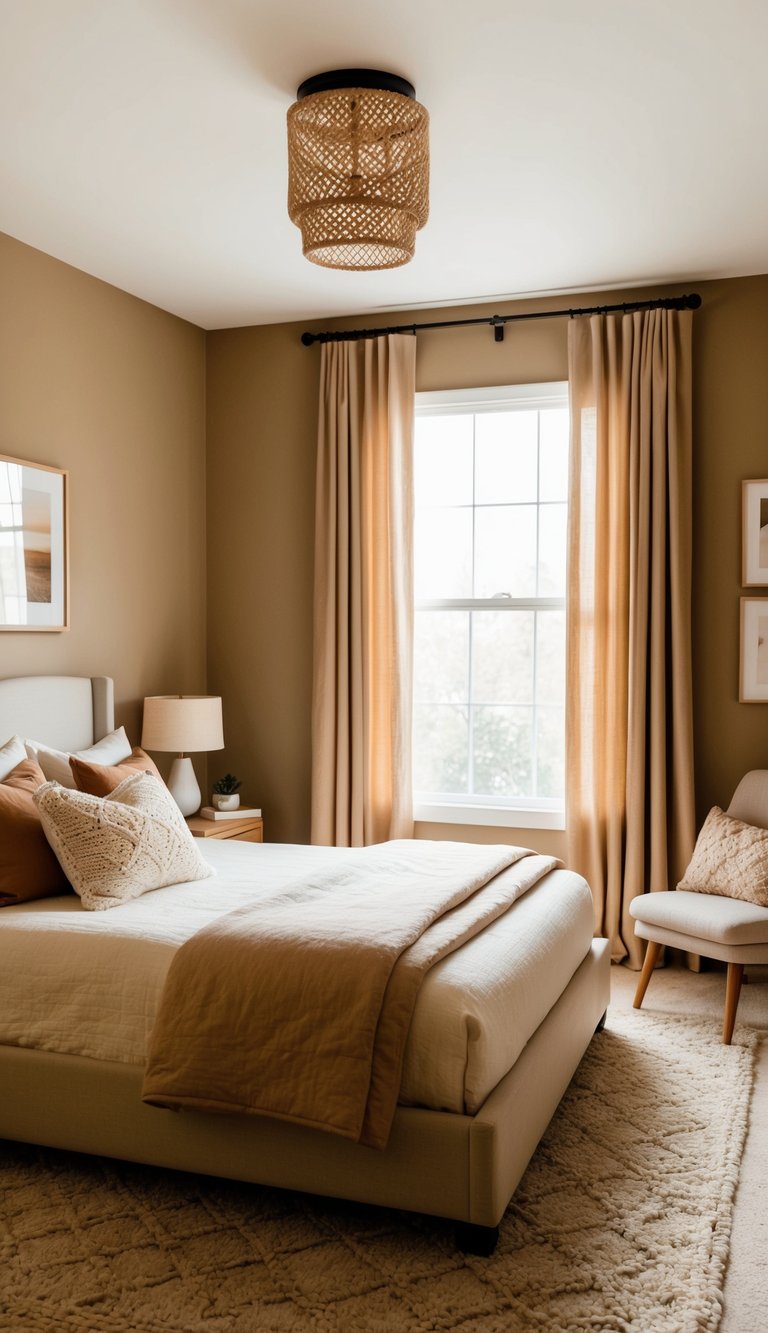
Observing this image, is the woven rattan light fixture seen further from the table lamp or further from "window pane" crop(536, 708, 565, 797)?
"window pane" crop(536, 708, 565, 797)

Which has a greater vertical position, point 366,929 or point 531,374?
point 531,374

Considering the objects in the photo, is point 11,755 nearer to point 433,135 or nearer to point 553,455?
point 433,135

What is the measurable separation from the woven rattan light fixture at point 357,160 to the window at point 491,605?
2.11 meters

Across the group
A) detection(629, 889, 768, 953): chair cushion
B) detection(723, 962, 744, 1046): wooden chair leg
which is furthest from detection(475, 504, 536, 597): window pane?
detection(723, 962, 744, 1046): wooden chair leg

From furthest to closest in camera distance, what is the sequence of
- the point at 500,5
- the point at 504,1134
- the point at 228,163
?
the point at 228,163 → the point at 500,5 → the point at 504,1134

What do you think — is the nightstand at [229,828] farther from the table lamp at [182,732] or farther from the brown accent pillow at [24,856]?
the brown accent pillow at [24,856]

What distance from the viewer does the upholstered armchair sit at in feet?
12.4

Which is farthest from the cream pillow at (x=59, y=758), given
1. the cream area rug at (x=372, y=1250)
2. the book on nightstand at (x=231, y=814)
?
the cream area rug at (x=372, y=1250)

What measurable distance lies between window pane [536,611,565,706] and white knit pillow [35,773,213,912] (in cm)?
222

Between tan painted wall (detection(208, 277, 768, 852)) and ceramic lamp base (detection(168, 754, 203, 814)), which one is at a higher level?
tan painted wall (detection(208, 277, 768, 852))

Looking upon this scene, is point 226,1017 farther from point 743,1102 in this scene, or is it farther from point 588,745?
point 588,745

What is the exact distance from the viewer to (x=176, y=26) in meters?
2.77

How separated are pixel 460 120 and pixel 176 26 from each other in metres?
0.90

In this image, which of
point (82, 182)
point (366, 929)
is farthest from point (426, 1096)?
point (82, 182)
